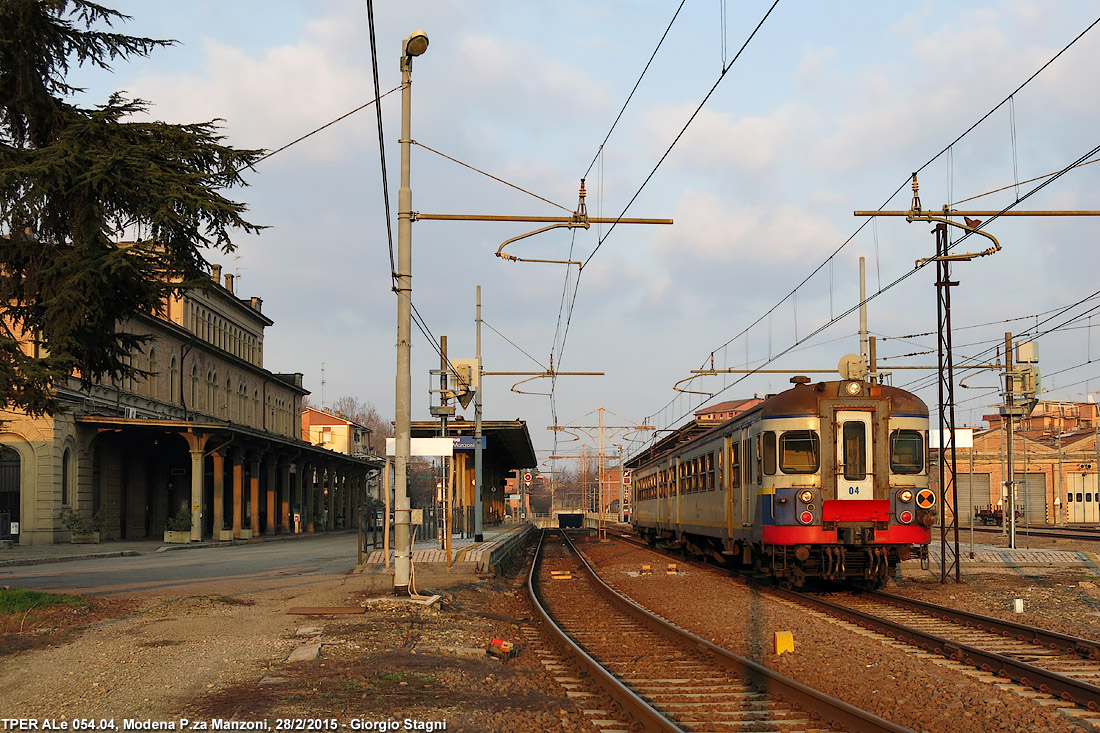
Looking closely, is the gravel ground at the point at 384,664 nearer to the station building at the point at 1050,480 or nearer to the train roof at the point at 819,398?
the train roof at the point at 819,398

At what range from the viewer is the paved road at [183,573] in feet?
57.8

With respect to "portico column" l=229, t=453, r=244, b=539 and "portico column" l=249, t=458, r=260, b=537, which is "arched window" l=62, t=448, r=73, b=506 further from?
"portico column" l=249, t=458, r=260, b=537

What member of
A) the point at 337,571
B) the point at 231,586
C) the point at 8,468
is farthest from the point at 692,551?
the point at 8,468

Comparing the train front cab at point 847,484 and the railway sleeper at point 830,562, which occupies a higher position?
the train front cab at point 847,484

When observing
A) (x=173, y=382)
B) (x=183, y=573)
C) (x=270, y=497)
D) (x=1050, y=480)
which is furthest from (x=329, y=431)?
(x=183, y=573)

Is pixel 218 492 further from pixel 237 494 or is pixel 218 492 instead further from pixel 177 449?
pixel 177 449

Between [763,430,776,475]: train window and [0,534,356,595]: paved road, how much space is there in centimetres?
812

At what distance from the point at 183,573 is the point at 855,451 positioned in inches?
536

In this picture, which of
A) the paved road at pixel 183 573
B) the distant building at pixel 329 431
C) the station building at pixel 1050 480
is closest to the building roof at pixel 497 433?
the paved road at pixel 183 573

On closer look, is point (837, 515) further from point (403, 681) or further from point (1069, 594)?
point (403, 681)

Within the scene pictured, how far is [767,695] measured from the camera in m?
8.09

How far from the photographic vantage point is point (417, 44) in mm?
14117

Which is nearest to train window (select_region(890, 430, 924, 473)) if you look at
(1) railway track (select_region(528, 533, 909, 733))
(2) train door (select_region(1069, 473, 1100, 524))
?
→ (1) railway track (select_region(528, 533, 909, 733))

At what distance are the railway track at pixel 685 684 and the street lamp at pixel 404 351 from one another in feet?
7.12
